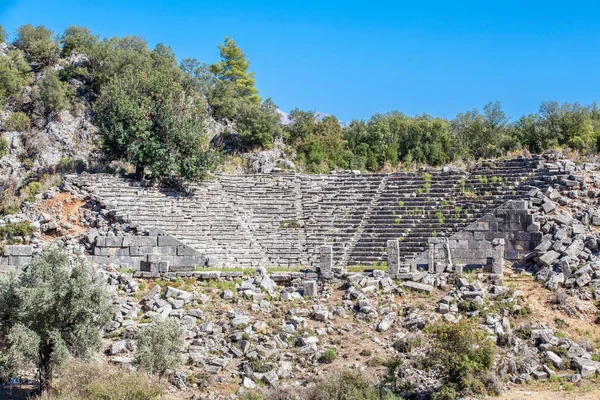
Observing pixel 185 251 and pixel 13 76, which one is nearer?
pixel 185 251

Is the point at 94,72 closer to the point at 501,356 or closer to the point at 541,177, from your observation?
the point at 541,177

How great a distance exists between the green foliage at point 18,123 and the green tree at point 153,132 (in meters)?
6.31

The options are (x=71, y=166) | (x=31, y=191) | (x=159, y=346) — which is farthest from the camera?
(x=71, y=166)

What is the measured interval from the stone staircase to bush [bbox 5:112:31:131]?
31.8ft

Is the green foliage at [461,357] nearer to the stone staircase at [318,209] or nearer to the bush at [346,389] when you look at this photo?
the bush at [346,389]

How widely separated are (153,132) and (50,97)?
9.66 m

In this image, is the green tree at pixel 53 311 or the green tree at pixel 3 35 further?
the green tree at pixel 3 35

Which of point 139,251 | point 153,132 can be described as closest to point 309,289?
point 139,251

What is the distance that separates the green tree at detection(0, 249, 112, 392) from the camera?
15453 mm

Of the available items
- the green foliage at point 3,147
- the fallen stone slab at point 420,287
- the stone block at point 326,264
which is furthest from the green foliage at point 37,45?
the fallen stone slab at point 420,287

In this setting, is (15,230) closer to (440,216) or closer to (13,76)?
(13,76)

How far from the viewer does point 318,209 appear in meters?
27.8

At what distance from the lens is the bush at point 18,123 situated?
113 feet

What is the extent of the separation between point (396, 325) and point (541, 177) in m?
10.5
